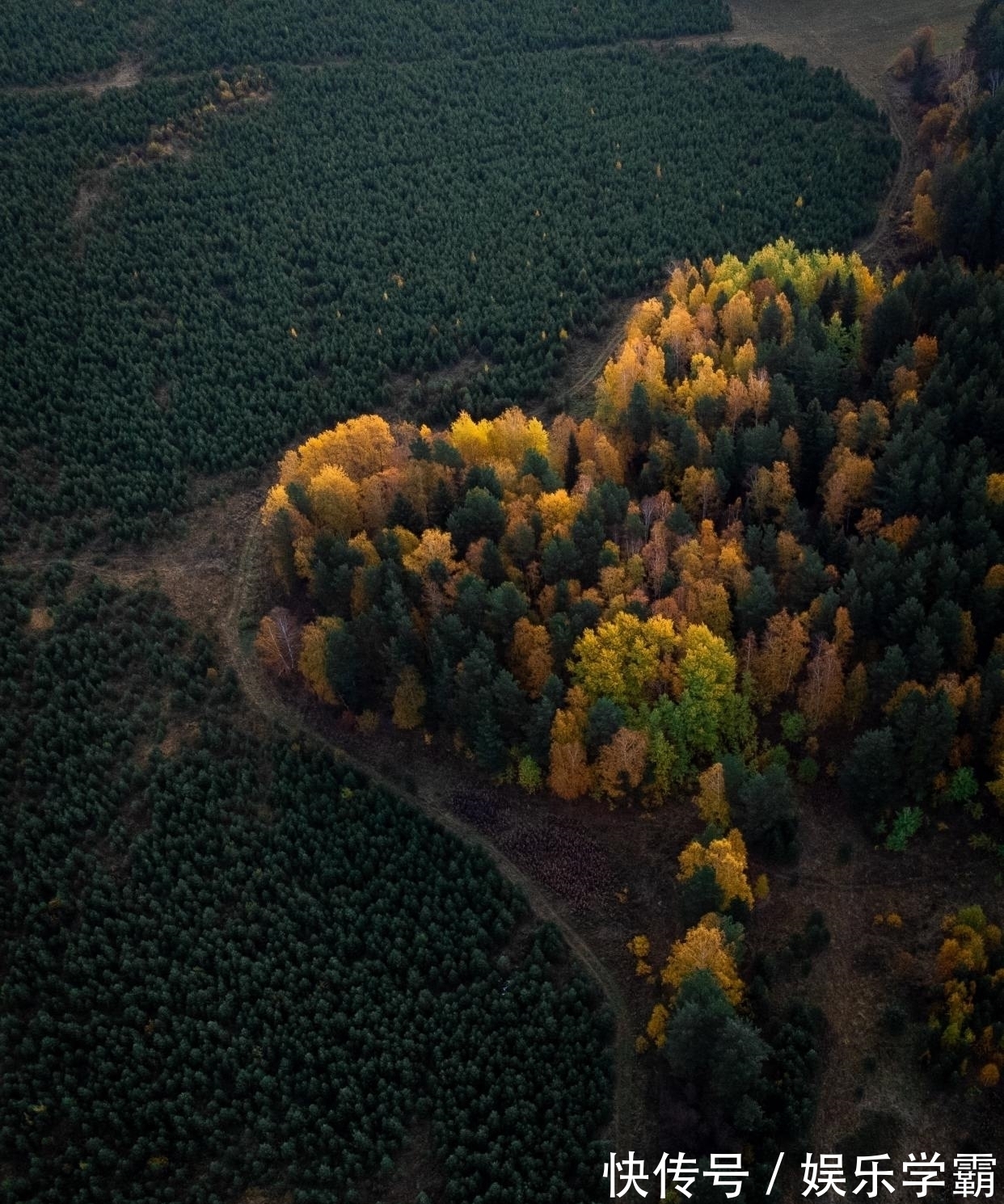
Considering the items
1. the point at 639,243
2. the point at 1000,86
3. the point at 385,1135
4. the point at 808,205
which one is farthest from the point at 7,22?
the point at 385,1135

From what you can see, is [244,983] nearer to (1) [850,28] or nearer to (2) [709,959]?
(2) [709,959]

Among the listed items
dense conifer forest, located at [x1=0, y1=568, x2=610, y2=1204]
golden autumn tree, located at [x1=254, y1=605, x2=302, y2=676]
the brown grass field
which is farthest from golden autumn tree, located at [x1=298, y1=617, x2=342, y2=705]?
the brown grass field

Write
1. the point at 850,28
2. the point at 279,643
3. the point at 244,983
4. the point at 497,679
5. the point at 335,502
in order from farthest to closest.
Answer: the point at 850,28, the point at 335,502, the point at 279,643, the point at 497,679, the point at 244,983

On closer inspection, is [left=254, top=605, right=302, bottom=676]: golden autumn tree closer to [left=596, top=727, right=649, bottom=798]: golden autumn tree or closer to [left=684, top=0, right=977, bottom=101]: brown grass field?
[left=596, top=727, right=649, bottom=798]: golden autumn tree

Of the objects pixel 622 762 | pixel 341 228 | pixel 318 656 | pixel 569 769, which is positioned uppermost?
pixel 341 228

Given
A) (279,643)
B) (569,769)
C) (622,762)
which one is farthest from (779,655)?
(279,643)

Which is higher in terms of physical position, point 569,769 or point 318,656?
Result: point 318,656

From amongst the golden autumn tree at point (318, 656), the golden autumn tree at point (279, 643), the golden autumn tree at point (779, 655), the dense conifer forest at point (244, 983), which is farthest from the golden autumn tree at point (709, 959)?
the golden autumn tree at point (279, 643)

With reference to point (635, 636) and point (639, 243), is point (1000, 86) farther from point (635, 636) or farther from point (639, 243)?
point (635, 636)
